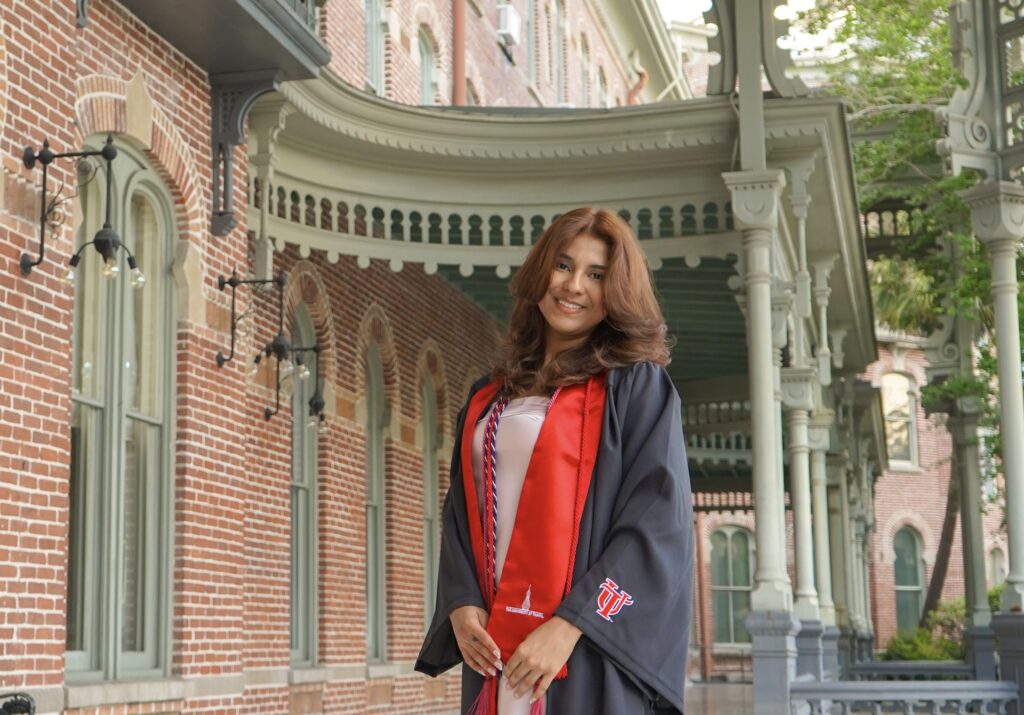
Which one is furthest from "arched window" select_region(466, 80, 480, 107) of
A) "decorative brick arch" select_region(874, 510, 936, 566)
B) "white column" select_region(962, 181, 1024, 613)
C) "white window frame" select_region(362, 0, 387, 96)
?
"decorative brick arch" select_region(874, 510, 936, 566)

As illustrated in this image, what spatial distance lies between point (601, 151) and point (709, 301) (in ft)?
13.1

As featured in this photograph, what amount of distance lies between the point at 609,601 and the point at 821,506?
16.3m

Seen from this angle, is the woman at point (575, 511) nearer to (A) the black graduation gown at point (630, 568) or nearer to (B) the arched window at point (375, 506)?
(A) the black graduation gown at point (630, 568)

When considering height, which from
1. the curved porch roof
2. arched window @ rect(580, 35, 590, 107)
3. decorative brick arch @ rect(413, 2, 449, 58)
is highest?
arched window @ rect(580, 35, 590, 107)

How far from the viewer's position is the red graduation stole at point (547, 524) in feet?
9.65

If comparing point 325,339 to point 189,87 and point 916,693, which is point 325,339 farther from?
point 916,693

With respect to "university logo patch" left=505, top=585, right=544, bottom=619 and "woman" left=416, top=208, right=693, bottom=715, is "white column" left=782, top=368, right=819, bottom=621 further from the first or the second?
"university logo patch" left=505, top=585, right=544, bottom=619

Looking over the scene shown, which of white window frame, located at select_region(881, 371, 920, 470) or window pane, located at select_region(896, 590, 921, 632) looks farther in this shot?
white window frame, located at select_region(881, 371, 920, 470)

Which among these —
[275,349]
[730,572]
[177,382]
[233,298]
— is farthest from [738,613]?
[177,382]

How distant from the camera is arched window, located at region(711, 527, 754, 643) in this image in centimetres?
3712

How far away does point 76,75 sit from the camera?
24.3ft

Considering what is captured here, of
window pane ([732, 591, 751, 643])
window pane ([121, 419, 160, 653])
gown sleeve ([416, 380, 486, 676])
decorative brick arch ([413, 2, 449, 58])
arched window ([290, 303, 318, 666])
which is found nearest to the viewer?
gown sleeve ([416, 380, 486, 676])

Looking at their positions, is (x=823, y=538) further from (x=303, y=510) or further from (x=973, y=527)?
(x=303, y=510)

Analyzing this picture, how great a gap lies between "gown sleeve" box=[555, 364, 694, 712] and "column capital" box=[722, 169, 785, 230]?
7784 mm
